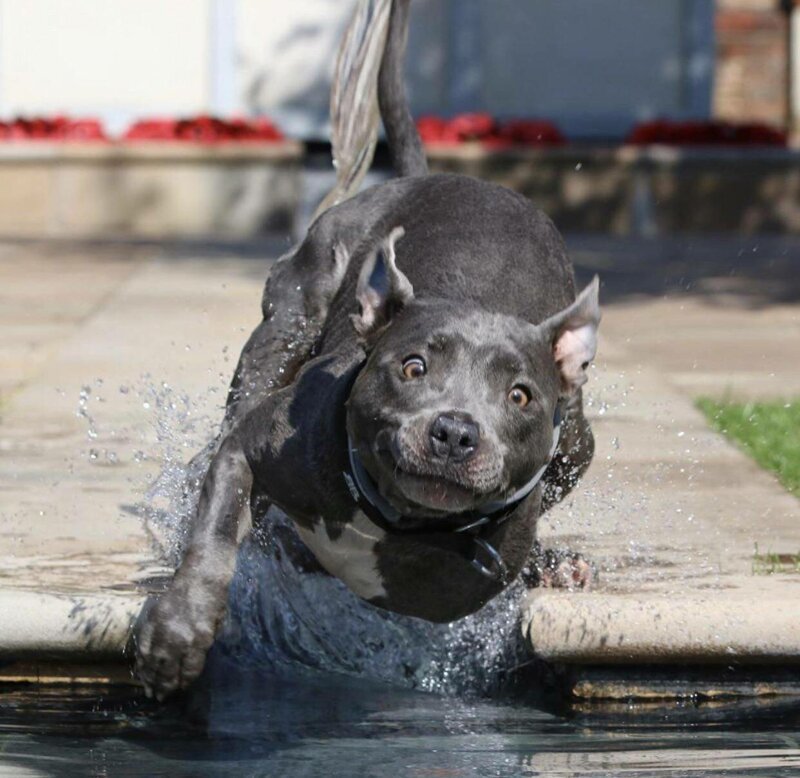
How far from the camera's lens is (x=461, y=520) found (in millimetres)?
4512

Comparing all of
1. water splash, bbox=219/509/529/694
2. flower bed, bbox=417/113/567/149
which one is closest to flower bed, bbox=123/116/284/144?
flower bed, bbox=417/113/567/149

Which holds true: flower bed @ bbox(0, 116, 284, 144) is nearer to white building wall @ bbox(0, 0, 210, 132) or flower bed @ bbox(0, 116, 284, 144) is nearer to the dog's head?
white building wall @ bbox(0, 0, 210, 132)

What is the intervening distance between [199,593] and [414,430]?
85cm

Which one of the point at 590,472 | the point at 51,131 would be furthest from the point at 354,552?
the point at 51,131

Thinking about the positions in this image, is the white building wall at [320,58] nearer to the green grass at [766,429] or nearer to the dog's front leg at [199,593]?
the green grass at [766,429]

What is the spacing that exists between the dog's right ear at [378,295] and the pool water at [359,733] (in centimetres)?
104

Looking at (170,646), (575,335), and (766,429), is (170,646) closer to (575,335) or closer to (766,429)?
(575,335)

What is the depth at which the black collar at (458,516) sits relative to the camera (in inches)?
177

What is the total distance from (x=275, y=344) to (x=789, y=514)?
1.93m

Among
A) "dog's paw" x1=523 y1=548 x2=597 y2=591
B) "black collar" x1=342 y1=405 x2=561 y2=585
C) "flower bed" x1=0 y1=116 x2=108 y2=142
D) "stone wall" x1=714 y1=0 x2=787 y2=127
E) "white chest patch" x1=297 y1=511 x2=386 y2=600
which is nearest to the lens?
"black collar" x1=342 y1=405 x2=561 y2=585

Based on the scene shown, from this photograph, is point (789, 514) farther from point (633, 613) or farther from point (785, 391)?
point (785, 391)

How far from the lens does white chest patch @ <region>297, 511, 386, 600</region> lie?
469 cm

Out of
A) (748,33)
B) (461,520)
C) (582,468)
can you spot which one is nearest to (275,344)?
(582,468)

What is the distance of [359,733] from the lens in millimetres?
4613
